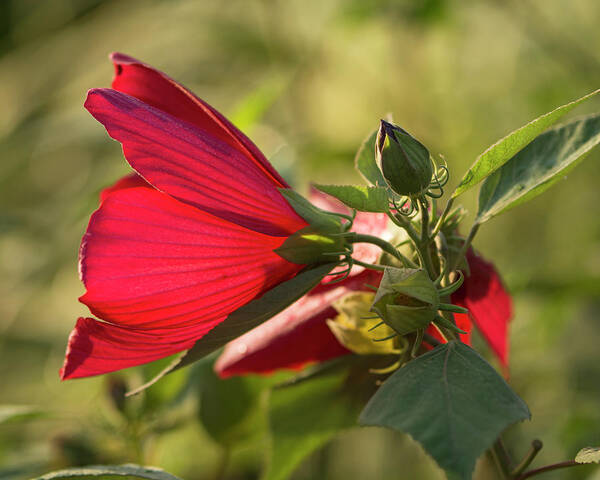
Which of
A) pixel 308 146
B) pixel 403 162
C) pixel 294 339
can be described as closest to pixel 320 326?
pixel 294 339

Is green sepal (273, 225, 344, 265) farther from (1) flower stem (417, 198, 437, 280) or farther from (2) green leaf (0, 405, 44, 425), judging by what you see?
(2) green leaf (0, 405, 44, 425)

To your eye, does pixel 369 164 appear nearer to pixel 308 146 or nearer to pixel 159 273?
pixel 159 273

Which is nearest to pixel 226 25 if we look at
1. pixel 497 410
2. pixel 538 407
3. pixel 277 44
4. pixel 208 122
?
pixel 277 44

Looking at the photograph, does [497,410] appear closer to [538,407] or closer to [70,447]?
[70,447]

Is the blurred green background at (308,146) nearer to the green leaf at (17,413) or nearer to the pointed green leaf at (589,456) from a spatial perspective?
the green leaf at (17,413)

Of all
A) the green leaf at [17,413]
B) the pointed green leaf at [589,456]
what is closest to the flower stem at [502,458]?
the pointed green leaf at [589,456]

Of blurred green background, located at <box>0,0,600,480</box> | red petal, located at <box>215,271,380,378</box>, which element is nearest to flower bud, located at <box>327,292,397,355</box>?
red petal, located at <box>215,271,380,378</box>

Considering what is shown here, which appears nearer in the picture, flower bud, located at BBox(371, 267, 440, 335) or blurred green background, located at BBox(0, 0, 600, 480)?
flower bud, located at BBox(371, 267, 440, 335)
